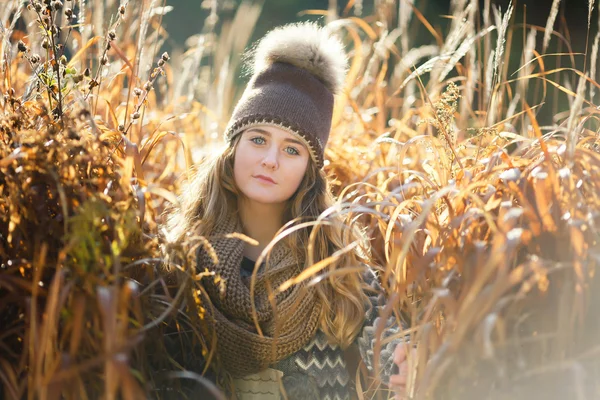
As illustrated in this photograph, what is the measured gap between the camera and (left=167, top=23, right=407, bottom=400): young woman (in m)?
2.00

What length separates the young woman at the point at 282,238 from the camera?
2.00 m

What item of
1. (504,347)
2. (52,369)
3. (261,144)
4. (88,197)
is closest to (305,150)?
(261,144)

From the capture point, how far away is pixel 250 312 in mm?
1986

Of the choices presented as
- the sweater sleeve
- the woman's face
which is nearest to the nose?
the woman's face

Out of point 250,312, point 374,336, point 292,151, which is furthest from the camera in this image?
point 292,151

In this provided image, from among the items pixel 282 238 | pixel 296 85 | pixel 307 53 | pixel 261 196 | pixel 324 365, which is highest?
pixel 307 53

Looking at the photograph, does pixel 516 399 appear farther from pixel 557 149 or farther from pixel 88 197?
pixel 88 197

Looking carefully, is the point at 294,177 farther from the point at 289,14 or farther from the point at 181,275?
the point at 289,14

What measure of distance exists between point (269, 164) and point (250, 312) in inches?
20.1

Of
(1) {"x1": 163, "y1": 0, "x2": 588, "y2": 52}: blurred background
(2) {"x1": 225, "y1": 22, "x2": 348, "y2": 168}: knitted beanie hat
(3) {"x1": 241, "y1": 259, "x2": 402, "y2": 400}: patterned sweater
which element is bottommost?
(3) {"x1": 241, "y1": 259, "x2": 402, "y2": 400}: patterned sweater

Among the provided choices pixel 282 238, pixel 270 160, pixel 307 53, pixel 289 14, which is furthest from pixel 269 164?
pixel 289 14

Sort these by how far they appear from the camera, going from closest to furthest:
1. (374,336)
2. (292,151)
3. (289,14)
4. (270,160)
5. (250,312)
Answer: (250,312) → (374,336) → (270,160) → (292,151) → (289,14)

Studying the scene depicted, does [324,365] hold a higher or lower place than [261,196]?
lower

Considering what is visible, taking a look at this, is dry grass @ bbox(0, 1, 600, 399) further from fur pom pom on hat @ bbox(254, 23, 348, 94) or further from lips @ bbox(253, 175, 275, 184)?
fur pom pom on hat @ bbox(254, 23, 348, 94)
